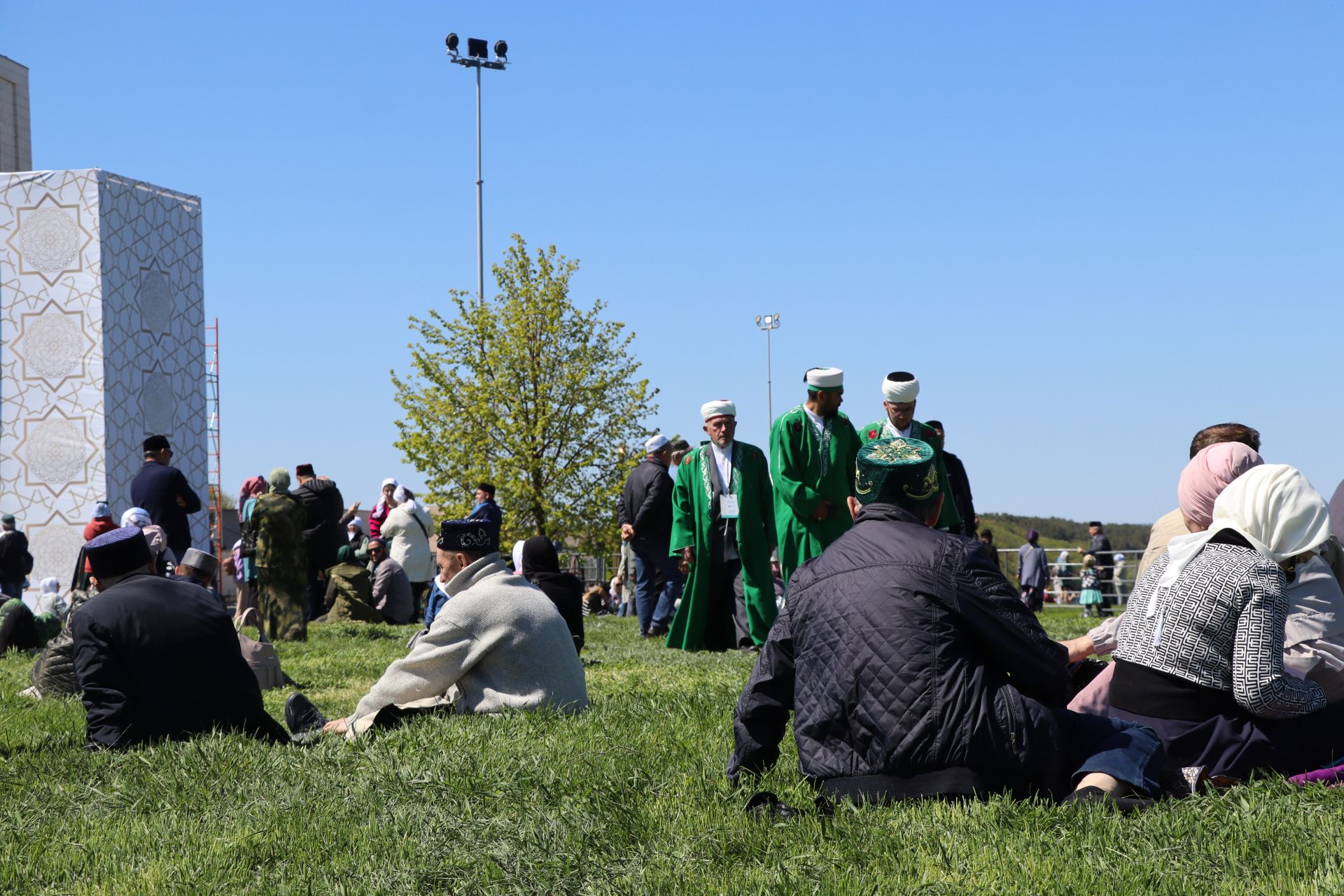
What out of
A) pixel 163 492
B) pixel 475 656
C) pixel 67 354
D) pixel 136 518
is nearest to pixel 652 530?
pixel 163 492

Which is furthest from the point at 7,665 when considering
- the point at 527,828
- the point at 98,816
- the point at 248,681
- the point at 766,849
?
the point at 766,849

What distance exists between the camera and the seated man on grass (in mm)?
5859

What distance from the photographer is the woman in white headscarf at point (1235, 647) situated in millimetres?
4129

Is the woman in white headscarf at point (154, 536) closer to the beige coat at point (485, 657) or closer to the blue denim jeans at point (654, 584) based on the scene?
the beige coat at point (485, 657)

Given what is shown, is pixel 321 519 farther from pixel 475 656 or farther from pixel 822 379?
pixel 475 656

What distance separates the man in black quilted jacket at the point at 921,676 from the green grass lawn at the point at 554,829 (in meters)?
0.12

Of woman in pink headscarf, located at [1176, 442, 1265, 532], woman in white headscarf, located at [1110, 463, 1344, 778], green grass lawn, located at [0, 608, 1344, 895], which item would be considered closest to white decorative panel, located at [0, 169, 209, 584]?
green grass lawn, located at [0, 608, 1344, 895]

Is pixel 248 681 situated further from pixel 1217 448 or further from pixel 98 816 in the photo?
pixel 1217 448

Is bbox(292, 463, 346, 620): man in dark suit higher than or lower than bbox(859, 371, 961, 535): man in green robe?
lower

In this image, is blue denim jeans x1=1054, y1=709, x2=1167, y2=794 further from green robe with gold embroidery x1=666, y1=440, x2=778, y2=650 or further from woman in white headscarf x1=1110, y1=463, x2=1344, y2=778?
green robe with gold embroidery x1=666, y1=440, x2=778, y2=650

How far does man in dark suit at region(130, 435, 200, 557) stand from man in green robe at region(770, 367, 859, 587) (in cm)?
590

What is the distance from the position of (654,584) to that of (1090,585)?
16.6m

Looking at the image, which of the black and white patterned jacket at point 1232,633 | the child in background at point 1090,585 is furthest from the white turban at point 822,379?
the child in background at point 1090,585

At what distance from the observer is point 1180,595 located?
4230mm
